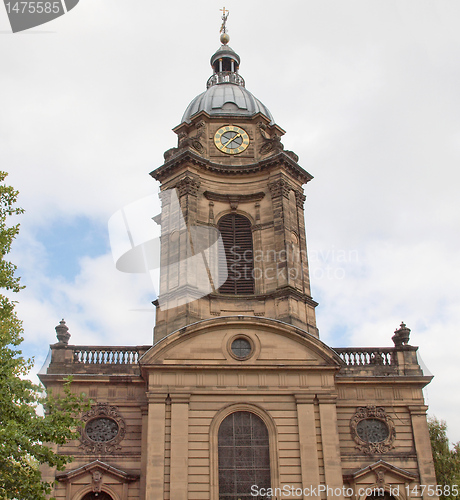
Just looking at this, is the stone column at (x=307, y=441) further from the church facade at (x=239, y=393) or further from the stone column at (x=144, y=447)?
the stone column at (x=144, y=447)

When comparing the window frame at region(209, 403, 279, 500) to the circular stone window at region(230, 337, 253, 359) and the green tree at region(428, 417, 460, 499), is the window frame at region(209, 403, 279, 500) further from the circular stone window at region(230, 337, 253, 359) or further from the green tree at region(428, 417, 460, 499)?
the green tree at region(428, 417, 460, 499)

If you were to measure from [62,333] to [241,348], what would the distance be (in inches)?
315

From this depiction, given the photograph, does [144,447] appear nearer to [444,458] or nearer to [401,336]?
[401,336]

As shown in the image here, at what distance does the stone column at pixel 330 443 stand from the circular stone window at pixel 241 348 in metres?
3.33

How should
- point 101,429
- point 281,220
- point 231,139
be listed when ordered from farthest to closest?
point 231,139 → point 281,220 → point 101,429

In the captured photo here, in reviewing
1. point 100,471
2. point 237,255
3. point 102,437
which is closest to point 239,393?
point 102,437

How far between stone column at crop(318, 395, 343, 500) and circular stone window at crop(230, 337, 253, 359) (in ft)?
10.9

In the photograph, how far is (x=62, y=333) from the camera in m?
26.2

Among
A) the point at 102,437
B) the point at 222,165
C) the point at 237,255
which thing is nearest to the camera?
the point at 102,437

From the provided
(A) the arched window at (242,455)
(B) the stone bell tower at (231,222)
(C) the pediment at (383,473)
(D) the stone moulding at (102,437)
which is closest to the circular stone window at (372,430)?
(C) the pediment at (383,473)

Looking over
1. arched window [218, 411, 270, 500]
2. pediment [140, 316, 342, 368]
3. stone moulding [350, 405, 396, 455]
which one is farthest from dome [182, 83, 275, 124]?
arched window [218, 411, 270, 500]

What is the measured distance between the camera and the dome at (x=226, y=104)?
34031mm

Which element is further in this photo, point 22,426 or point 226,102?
point 226,102

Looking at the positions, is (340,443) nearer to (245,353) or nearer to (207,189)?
(245,353)
